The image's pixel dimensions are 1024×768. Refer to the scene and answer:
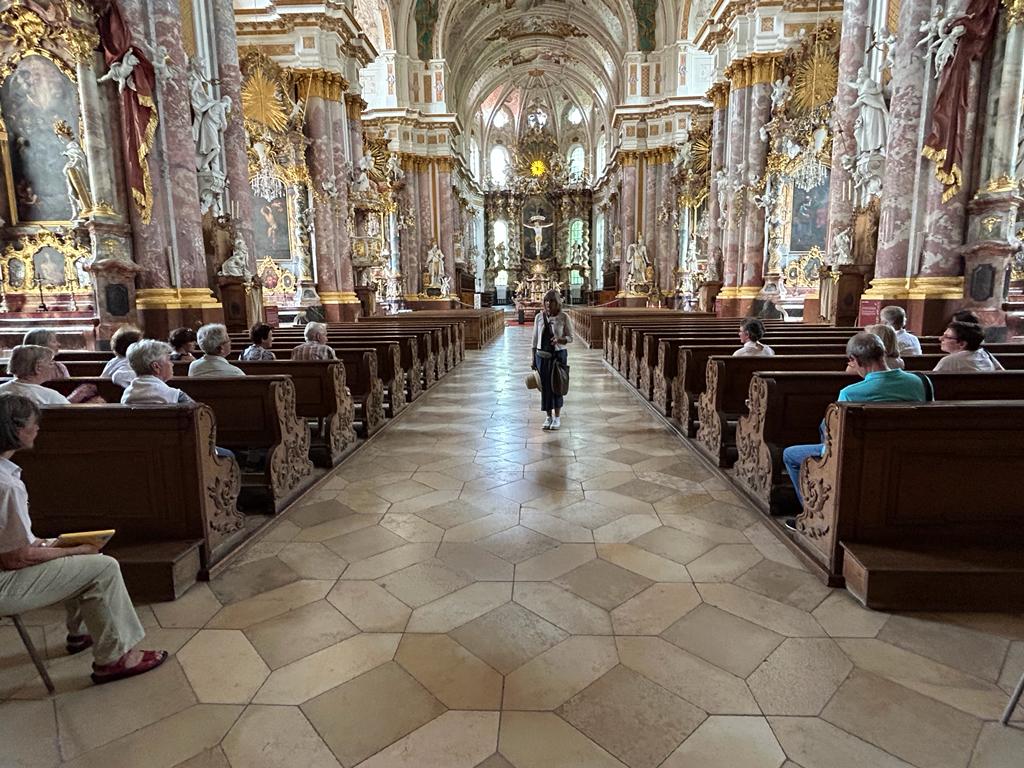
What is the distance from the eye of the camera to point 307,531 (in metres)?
3.57

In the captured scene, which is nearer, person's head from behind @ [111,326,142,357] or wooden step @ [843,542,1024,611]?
wooden step @ [843,542,1024,611]

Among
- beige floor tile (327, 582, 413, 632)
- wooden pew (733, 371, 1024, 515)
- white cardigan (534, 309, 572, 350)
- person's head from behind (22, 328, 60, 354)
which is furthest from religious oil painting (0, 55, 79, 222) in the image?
wooden pew (733, 371, 1024, 515)

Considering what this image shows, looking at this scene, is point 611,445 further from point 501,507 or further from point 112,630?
point 112,630

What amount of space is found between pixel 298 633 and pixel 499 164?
142ft

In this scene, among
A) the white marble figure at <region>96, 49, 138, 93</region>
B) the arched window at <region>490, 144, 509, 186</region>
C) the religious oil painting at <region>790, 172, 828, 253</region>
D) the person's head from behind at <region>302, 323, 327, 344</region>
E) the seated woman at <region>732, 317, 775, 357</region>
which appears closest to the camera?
the seated woman at <region>732, 317, 775, 357</region>

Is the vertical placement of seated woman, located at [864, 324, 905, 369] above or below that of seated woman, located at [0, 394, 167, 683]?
above

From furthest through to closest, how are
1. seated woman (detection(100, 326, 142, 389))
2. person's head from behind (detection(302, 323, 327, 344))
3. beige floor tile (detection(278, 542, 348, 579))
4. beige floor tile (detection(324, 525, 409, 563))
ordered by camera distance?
1. person's head from behind (detection(302, 323, 327, 344))
2. seated woman (detection(100, 326, 142, 389))
3. beige floor tile (detection(324, 525, 409, 563))
4. beige floor tile (detection(278, 542, 348, 579))

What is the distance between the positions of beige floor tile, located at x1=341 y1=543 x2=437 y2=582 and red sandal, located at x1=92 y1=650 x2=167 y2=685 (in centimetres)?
92

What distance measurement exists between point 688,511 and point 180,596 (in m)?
3.03

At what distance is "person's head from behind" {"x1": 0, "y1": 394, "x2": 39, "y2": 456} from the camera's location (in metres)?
1.84

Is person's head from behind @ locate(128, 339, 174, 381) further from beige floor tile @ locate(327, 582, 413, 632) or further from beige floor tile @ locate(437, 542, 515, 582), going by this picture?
beige floor tile @ locate(437, 542, 515, 582)

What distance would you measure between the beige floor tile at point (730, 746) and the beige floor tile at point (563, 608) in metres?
0.62

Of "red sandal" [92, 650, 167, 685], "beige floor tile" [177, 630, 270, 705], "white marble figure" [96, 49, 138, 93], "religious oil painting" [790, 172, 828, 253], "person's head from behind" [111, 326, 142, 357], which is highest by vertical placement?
"white marble figure" [96, 49, 138, 93]

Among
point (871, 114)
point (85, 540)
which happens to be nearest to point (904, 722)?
point (85, 540)
